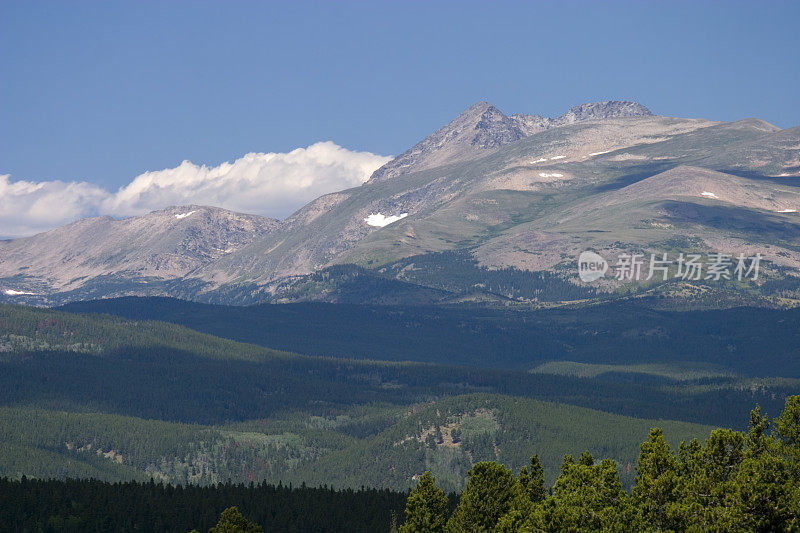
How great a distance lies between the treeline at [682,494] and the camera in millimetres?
78375

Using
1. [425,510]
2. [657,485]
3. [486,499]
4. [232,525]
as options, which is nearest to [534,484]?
[486,499]

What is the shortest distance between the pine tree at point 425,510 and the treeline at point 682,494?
166mm

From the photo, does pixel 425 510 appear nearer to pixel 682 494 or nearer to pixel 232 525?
pixel 232 525

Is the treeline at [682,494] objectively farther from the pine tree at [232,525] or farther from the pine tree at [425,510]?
the pine tree at [232,525]

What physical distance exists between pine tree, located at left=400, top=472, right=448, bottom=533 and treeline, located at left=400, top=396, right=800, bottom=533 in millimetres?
166

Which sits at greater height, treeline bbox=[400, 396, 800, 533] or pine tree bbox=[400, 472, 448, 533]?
treeline bbox=[400, 396, 800, 533]

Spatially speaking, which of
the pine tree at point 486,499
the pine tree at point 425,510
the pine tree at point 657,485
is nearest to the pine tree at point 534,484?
the pine tree at point 486,499

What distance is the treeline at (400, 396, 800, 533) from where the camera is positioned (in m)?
78.4

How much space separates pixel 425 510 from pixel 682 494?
34427mm

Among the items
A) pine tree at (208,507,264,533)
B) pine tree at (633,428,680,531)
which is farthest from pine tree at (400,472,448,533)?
pine tree at (633,428,680,531)

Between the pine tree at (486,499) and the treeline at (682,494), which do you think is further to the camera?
the pine tree at (486,499)

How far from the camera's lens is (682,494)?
91812 millimetres

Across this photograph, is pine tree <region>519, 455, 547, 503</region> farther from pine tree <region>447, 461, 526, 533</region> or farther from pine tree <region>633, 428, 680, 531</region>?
pine tree <region>633, 428, 680, 531</region>

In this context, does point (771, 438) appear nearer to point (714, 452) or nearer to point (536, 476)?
point (714, 452)
